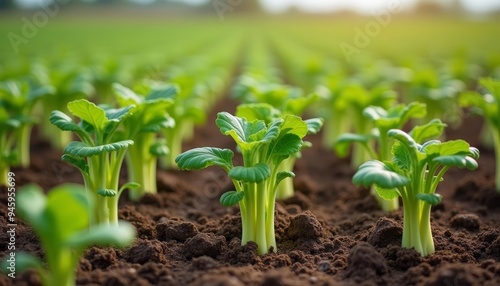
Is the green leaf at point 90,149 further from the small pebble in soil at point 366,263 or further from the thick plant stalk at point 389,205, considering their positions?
the thick plant stalk at point 389,205

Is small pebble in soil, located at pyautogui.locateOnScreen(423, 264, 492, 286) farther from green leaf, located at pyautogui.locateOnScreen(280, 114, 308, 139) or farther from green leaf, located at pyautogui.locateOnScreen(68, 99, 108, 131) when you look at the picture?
green leaf, located at pyautogui.locateOnScreen(68, 99, 108, 131)

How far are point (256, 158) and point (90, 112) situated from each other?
1363 mm

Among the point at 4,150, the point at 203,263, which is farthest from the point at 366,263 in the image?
the point at 4,150

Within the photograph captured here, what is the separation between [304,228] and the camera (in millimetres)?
4309

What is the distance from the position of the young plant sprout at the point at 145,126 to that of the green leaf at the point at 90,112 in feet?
1.51

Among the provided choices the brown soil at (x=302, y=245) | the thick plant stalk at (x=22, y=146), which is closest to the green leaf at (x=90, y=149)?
the brown soil at (x=302, y=245)

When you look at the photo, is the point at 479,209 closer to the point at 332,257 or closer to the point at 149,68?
the point at 332,257

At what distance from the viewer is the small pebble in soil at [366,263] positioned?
362cm

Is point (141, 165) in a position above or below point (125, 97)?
below

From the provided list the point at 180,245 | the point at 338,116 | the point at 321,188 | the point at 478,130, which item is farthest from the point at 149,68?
the point at 180,245

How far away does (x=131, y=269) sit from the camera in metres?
3.64

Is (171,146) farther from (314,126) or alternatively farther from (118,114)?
(314,126)

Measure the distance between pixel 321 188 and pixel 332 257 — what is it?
2487 millimetres

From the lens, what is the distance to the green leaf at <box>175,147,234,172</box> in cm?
366
